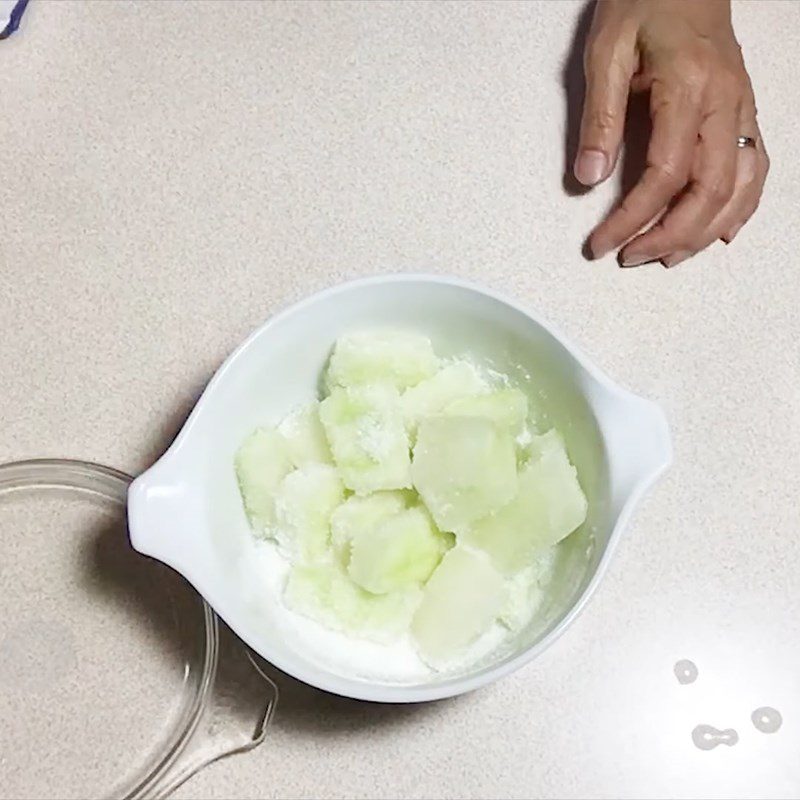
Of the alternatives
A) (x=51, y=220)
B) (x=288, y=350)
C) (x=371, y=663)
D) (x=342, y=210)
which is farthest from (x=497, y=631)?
(x=51, y=220)

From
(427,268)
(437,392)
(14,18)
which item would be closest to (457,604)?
(437,392)

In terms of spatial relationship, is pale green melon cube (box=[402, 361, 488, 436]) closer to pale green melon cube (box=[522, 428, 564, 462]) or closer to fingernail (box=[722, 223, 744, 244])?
pale green melon cube (box=[522, 428, 564, 462])

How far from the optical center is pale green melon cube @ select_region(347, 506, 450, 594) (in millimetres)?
754

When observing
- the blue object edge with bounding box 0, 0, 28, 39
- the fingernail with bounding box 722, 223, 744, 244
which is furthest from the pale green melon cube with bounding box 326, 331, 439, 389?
the blue object edge with bounding box 0, 0, 28, 39

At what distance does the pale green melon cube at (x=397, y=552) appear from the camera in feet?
2.48

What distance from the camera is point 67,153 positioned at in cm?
103

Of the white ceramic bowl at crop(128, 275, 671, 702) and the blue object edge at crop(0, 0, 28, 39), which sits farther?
the blue object edge at crop(0, 0, 28, 39)

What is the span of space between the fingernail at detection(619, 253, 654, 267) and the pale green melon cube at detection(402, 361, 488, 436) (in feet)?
0.77

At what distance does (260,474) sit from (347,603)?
0.40 ft

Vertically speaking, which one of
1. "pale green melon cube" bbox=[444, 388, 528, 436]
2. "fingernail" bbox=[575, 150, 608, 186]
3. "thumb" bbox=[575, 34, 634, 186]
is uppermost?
"thumb" bbox=[575, 34, 634, 186]

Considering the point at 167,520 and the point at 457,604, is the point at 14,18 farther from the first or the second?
the point at 457,604

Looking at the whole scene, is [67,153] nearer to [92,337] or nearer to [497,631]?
[92,337]

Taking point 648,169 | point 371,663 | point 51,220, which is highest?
point 648,169

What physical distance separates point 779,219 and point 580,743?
1.76 feet
